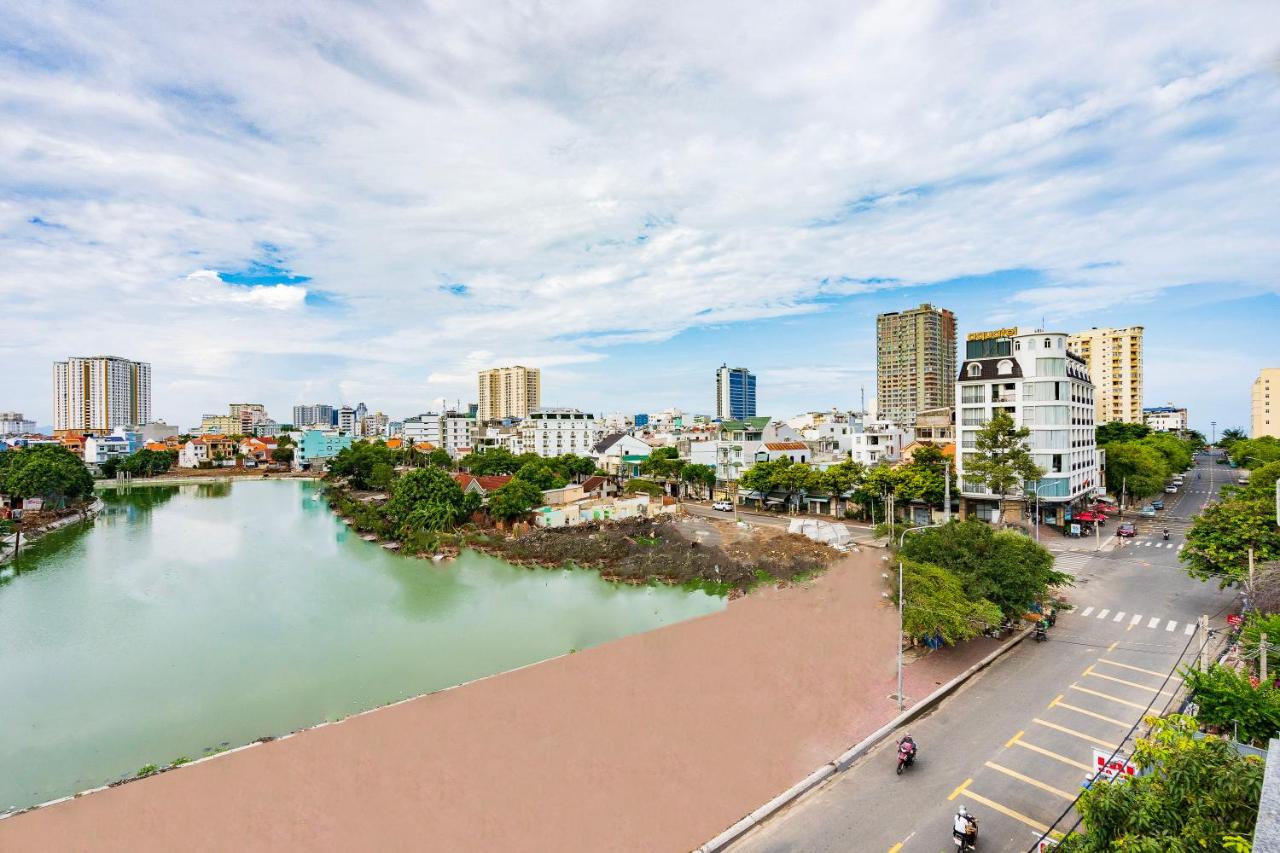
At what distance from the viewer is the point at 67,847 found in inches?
318

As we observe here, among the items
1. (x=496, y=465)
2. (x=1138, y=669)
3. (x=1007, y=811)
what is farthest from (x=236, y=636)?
(x=496, y=465)

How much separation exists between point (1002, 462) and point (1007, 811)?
20103mm

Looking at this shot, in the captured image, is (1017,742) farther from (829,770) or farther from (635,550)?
(635,550)

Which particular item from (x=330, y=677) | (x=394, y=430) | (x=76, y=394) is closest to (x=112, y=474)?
(x=76, y=394)

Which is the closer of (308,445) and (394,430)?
(308,445)

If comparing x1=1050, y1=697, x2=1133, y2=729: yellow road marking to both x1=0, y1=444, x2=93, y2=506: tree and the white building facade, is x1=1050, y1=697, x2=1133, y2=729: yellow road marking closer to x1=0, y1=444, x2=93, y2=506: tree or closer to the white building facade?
x1=0, y1=444, x2=93, y2=506: tree

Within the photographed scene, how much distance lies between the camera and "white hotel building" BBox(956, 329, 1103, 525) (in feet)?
88.8

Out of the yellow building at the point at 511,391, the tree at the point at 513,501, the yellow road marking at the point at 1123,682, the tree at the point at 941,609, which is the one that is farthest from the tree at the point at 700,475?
the yellow building at the point at 511,391

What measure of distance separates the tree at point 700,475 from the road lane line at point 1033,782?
105 feet

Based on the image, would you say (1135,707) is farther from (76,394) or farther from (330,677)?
(76,394)

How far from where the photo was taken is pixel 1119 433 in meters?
46.0

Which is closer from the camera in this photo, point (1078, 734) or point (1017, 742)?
point (1017, 742)

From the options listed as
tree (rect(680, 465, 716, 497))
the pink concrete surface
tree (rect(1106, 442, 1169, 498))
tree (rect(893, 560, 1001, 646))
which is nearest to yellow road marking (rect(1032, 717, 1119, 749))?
the pink concrete surface

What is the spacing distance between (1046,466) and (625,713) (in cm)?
2428
